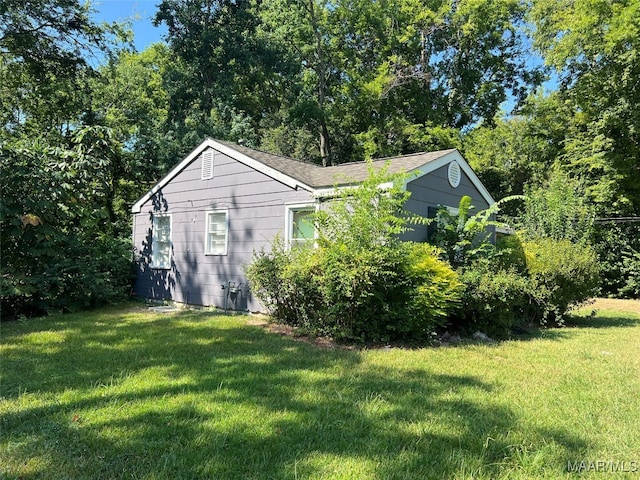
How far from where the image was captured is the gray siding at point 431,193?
26.5 ft

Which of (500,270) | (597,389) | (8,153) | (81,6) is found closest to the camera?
(597,389)

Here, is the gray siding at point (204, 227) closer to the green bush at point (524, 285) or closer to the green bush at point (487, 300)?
the green bush at point (487, 300)

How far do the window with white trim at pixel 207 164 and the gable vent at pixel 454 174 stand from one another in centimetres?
544

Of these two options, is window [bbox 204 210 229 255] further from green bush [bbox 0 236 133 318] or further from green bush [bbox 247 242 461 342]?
green bush [bbox 247 242 461 342]

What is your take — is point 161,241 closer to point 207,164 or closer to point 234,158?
point 207,164

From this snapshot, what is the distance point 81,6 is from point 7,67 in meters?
2.94

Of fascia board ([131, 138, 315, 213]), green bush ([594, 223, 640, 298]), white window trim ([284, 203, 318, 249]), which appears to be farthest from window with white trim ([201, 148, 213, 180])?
green bush ([594, 223, 640, 298])

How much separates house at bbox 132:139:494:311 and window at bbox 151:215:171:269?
26 mm

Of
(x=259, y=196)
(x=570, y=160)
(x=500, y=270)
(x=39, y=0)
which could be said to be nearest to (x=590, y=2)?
(x=570, y=160)

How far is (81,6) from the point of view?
11117mm

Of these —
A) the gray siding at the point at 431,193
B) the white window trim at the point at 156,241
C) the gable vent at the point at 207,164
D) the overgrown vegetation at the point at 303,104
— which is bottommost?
the white window trim at the point at 156,241

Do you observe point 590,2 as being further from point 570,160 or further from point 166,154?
point 166,154

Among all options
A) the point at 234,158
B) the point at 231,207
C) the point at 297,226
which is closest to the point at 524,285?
the point at 297,226

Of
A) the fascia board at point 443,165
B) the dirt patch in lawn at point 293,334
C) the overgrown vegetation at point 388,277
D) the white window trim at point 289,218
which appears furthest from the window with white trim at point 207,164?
the fascia board at point 443,165
